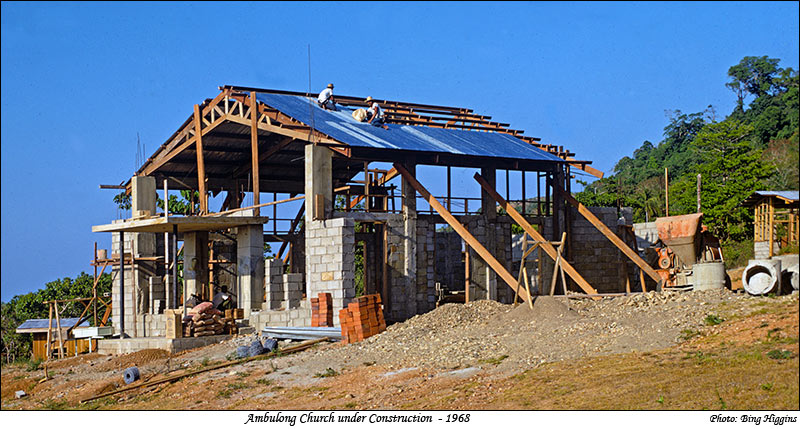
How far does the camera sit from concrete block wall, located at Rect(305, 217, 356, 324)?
2336cm

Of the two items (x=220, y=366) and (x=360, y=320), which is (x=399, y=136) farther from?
(x=220, y=366)

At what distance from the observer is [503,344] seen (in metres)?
18.2

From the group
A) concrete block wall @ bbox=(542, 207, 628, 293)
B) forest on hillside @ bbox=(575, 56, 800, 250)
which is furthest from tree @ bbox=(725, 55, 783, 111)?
concrete block wall @ bbox=(542, 207, 628, 293)

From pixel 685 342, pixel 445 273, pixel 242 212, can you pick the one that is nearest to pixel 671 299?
pixel 685 342

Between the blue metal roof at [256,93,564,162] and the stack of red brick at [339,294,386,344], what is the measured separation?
4.64 metres

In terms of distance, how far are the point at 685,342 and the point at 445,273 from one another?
42.7 feet

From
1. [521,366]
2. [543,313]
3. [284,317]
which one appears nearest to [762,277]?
[543,313]

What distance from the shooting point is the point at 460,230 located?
80.6ft

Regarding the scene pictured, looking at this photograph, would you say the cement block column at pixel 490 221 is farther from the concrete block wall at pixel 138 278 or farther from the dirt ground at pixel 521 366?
the concrete block wall at pixel 138 278

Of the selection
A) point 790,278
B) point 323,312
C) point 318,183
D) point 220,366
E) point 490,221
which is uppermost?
point 318,183

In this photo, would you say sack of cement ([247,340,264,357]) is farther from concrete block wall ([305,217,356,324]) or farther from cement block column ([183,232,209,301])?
cement block column ([183,232,209,301])

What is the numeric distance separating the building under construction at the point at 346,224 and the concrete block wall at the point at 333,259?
4cm

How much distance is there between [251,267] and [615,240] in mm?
10521
